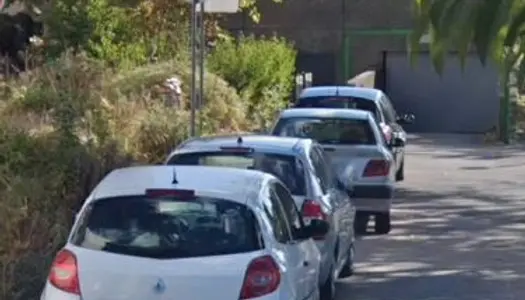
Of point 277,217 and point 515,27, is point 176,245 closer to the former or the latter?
point 277,217

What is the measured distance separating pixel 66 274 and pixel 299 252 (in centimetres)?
186

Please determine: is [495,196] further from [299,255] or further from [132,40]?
[299,255]

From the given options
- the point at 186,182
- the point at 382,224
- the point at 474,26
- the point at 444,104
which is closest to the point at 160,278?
the point at 186,182

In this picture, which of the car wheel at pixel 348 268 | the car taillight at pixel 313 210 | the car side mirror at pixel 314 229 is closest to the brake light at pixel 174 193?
the car side mirror at pixel 314 229

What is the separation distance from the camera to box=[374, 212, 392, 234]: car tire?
17688 mm

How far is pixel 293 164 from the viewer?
12.0 metres

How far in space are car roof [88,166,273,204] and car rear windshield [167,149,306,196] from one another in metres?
2.29

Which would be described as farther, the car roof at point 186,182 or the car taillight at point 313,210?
the car taillight at point 313,210

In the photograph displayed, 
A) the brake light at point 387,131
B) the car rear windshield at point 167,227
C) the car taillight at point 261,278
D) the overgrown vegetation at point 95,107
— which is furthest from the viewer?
the brake light at point 387,131

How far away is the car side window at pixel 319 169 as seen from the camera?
1245 centimetres

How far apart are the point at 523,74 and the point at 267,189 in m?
3.30

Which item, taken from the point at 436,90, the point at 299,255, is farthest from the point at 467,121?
the point at 299,255

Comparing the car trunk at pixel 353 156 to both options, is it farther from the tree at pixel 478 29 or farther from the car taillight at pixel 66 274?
the tree at pixel 478 29

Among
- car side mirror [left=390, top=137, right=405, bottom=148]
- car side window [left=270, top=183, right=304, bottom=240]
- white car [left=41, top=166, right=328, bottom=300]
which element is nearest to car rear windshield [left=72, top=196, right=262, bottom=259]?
white car [left=41, top=166, right=328, bottom=300]
